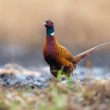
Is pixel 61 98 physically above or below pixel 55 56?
above

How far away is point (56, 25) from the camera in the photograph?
19.6 meters

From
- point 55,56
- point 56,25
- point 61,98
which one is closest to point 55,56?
point 55,56

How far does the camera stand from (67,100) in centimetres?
786

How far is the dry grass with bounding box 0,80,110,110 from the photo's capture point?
306 inches

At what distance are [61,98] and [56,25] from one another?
38.7 feet

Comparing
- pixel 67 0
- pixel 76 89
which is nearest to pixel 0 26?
pixel 67 0

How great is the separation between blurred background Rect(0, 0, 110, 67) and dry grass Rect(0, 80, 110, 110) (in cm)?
910

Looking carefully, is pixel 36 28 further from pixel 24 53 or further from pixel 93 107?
pixel 93 107

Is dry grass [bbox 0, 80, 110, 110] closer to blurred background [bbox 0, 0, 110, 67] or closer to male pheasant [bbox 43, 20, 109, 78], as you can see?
male pheasant [bbox 43, 20, 109, 78]

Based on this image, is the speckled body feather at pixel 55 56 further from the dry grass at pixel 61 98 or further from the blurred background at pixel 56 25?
the blurred background at pixel 56 25

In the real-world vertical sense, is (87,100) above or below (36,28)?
above

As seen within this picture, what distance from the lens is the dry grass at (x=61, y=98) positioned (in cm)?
777

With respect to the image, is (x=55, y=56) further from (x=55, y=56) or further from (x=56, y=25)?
(x=56, y=25)

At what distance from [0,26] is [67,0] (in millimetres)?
1701
